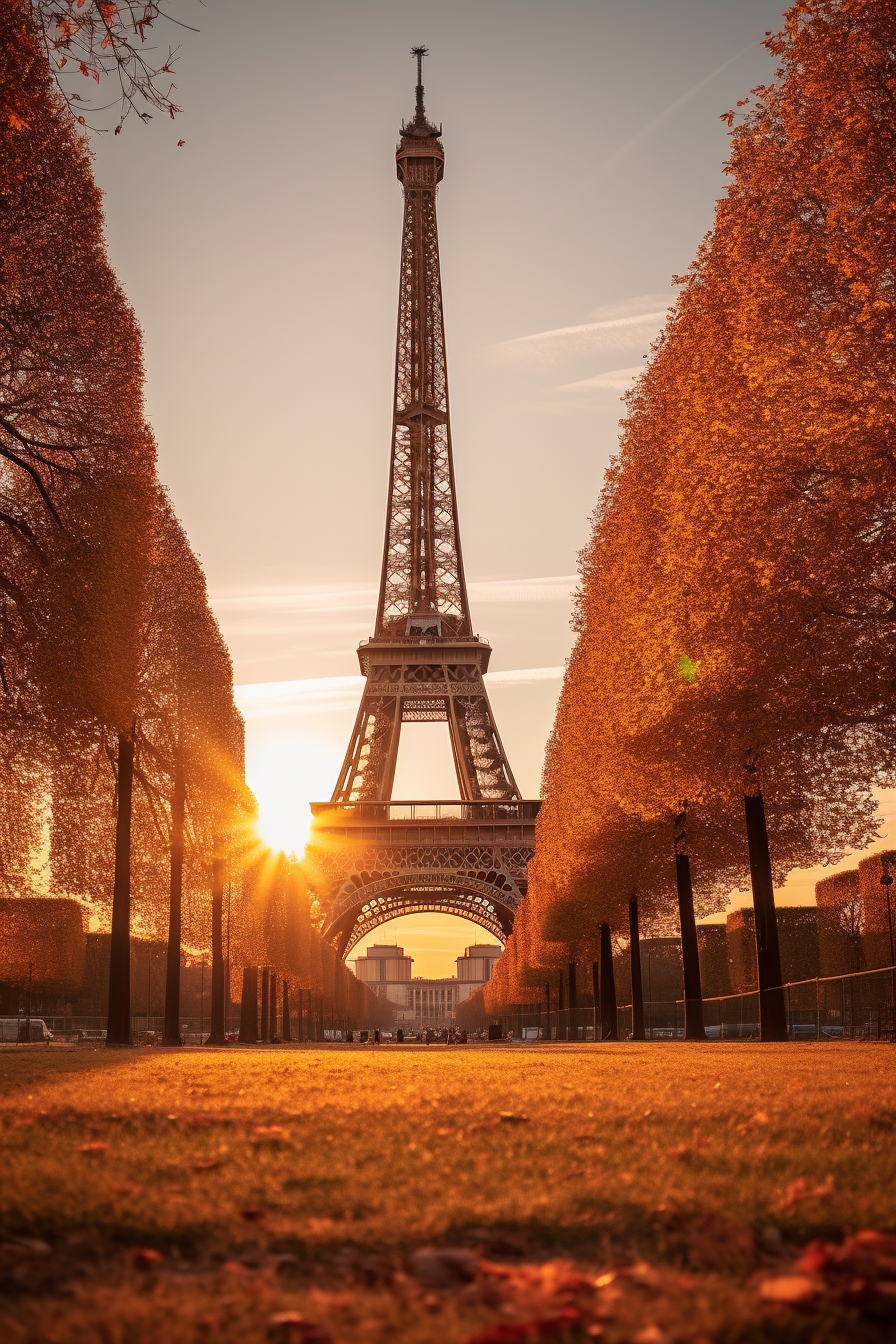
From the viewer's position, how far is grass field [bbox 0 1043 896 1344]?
3.00m

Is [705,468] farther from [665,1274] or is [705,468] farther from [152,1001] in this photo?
[152,1001]

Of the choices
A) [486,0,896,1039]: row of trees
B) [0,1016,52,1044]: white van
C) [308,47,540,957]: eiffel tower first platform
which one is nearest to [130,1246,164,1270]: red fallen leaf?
[486,0,896,1039]: row of trees

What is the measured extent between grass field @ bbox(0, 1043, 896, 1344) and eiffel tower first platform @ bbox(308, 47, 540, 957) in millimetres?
74767

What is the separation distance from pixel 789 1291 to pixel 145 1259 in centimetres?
183

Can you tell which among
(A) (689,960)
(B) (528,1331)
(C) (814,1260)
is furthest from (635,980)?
(B) (528,1331)

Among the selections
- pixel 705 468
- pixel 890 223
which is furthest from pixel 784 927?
pixel 890 223

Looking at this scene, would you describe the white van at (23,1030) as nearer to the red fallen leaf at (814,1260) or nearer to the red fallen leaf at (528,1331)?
the red fallen leaf at (814,1260)

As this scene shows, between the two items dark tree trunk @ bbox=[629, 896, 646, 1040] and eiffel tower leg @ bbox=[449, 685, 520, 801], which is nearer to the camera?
dark tree trunk @ bbox=[629, 896, 646, 1040]

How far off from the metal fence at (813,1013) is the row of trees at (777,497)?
2982 mm

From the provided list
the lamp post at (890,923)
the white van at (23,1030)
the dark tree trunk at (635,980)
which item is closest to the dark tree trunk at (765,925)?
the lamp post at (890,923)

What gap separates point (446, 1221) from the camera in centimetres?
413

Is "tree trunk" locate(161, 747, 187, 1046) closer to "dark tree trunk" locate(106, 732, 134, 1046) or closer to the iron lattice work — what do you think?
"dark tree trunk" locate(106, 732, 134, 1046)

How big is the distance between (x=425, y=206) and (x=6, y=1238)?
3980 inches

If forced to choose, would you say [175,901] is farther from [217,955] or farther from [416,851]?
[416,851]
